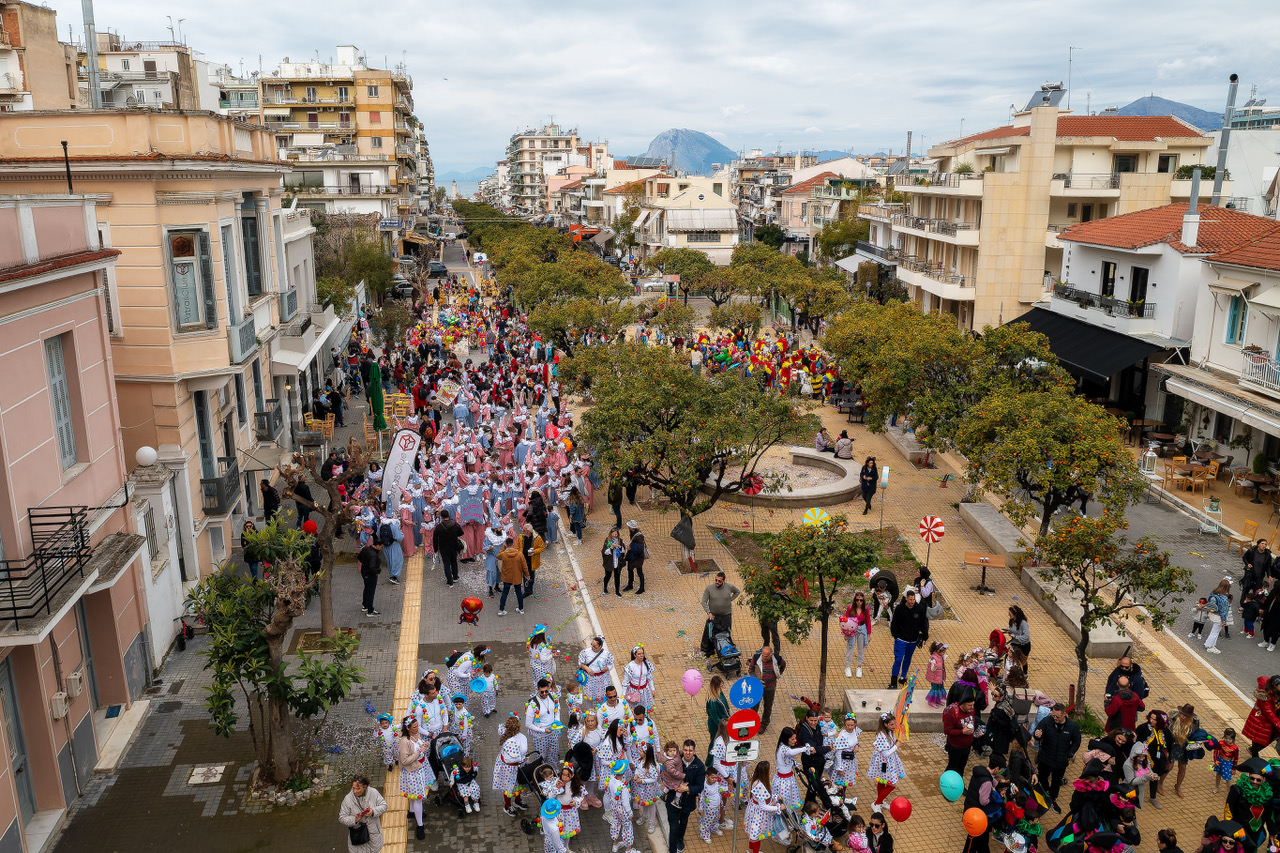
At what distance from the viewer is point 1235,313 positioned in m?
24.4

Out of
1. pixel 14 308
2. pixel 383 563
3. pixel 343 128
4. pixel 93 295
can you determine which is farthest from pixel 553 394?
pixel 343 128

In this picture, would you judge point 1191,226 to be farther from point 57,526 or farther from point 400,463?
point 57,526

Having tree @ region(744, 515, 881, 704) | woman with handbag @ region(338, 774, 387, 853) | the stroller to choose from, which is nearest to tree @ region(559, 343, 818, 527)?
the stroller

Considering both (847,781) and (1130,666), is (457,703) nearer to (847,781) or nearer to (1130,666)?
(847,781)

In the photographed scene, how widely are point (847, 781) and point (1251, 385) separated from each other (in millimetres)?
17754

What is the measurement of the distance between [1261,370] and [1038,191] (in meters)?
19.4

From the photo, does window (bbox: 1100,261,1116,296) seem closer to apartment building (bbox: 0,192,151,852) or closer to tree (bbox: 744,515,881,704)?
tree (bbox: 744,515,881,704)

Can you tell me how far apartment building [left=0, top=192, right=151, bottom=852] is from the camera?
Result: 32.1 feet

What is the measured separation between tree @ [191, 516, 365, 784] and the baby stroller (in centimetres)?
125

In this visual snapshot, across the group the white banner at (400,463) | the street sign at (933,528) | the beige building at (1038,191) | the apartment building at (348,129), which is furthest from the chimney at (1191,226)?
the apartment building at (348,129)

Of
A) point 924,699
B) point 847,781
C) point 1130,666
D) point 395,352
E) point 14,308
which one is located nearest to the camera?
point 14,308

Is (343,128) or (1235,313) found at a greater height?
(343,128)

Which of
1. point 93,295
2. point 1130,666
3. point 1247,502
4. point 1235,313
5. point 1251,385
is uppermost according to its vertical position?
point 93,295

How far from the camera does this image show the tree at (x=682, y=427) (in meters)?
18.1
